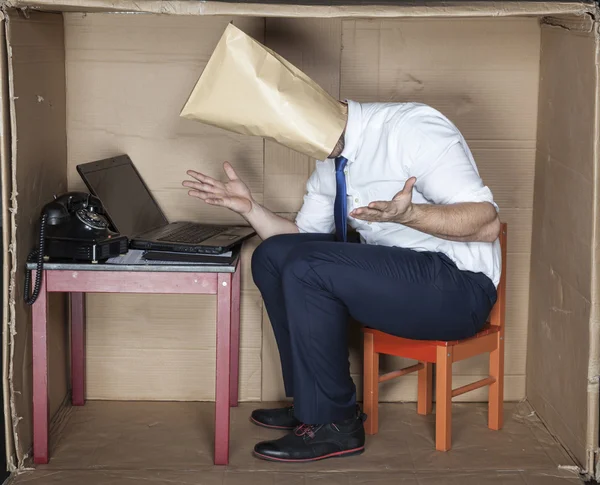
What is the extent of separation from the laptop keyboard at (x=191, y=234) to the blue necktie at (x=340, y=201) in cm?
36

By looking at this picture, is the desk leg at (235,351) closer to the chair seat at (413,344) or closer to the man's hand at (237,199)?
the man's hand at (237,199)

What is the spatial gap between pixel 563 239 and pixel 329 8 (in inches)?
37.4

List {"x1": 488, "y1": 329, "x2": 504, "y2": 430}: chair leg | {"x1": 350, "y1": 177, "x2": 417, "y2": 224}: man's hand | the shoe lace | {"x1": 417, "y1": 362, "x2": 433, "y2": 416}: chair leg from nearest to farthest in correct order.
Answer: {"x1": 350, "y1": 177, "x2": 417, "y2": 224}: man's hand
the shoe lace
{"x1": 488, "y1": 329, "x2": 504, "y2": 430}: chair leg
{"x1": 417, "y1": 362, "x2": 433, "y2": 416}: chair leg

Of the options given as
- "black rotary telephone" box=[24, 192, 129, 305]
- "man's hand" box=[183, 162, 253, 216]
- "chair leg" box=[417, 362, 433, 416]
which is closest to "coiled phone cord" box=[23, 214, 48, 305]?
"black rotary telephone" box=[24, 192, 129, 305]

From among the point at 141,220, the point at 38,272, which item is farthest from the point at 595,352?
the point at 38,272

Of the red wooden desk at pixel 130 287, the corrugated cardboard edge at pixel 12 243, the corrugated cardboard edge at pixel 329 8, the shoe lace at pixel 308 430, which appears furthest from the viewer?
the shoe lace at pixel 308 430

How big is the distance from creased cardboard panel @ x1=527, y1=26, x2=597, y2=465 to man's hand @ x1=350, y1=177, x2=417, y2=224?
1.89ft

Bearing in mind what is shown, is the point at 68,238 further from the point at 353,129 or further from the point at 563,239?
the point at 563,239

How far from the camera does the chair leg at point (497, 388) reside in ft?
8.85

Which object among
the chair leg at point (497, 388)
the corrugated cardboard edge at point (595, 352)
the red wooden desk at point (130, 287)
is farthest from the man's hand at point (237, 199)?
the corrugated cardboard edge at point (595, 352)

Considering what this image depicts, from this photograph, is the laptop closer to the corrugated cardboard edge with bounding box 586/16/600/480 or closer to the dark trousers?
the dark trousers

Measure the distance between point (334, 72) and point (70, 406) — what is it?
1.32 meters

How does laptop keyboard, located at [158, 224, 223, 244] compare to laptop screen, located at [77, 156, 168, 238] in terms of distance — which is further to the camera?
laptop screen, located at [77, 156, 168, 238]

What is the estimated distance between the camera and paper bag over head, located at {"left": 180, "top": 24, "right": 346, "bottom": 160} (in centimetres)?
215
